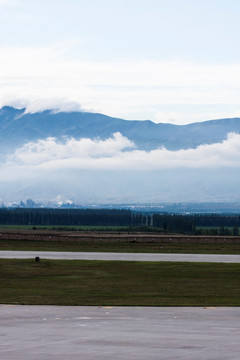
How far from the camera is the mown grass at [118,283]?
3953cm

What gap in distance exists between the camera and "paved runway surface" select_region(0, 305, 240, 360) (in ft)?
68.4

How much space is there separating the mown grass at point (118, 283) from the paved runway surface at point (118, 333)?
183 inches

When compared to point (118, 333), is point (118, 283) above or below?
below

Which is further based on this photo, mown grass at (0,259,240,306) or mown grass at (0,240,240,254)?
mown grass at (0,240,240,254)

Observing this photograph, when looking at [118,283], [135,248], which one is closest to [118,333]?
[118,283]

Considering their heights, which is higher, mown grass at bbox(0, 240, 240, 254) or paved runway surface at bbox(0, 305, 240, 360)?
mown grass at bbox(0, 240, 240, 254)

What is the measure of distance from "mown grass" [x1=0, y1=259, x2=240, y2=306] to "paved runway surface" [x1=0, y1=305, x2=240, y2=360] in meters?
4.66

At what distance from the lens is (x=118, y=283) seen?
51.3m

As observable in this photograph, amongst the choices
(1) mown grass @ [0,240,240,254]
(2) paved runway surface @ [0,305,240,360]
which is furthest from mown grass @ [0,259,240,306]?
(1) mown grass @ [0,240,240,254]

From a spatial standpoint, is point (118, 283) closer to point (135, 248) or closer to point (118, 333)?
point (118, 333)

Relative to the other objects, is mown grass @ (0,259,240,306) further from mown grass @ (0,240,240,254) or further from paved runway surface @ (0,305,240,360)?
mown grass @ (0,240,240,254)

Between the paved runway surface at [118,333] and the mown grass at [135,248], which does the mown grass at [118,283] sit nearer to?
the paved runway surface at [118,333]

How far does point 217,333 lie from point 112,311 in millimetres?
9203

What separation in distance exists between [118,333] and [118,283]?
85.6 ft
